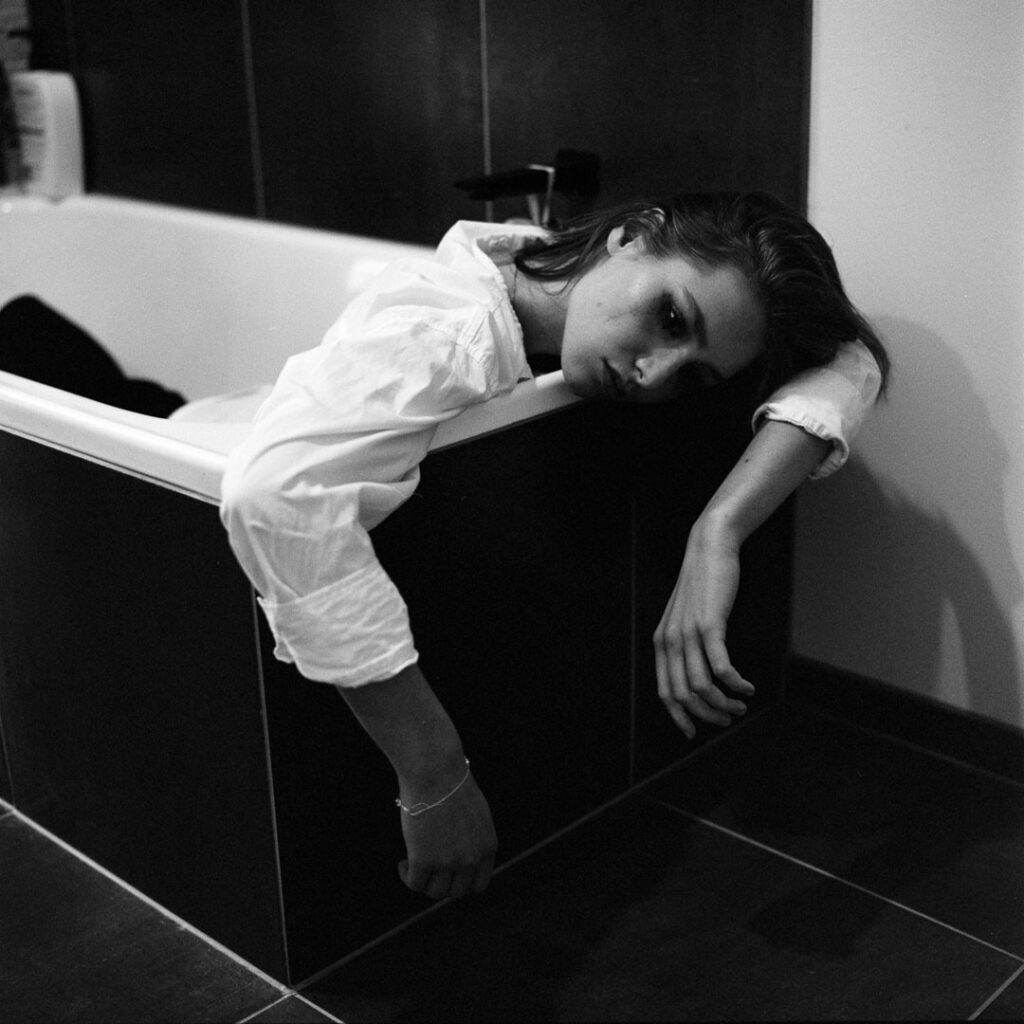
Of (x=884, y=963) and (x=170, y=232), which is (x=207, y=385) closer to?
(x=170, y=232)

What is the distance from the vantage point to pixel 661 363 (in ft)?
4.24

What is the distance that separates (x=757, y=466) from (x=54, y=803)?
777 mm

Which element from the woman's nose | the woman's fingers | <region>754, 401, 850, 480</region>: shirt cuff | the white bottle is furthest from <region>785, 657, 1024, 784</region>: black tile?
the white bottle

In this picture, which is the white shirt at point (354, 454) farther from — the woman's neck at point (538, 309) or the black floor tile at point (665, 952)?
the black floor tile at point (665, 952)

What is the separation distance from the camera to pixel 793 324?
136 centimetres

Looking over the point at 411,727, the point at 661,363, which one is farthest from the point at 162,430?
the point at 661,363

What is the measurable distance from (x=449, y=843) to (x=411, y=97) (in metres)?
1.17

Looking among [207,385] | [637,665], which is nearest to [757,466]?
[637,665]

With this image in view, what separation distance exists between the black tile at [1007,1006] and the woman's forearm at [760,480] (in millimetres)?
445

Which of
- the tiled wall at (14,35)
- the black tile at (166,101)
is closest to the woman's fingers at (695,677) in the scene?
the black tile at (166,101)

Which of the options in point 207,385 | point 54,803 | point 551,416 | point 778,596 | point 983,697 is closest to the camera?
point 551,416

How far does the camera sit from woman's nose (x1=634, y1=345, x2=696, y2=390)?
1292 millimetres

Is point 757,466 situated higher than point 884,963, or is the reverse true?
point 757,466

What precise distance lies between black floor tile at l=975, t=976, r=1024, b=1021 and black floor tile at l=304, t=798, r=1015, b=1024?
0.04 ft
